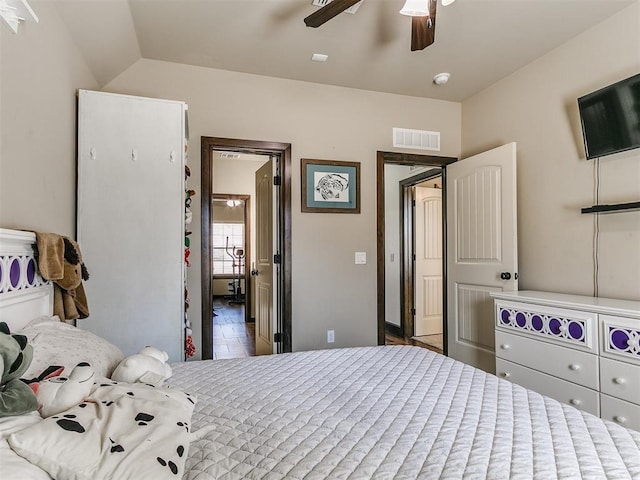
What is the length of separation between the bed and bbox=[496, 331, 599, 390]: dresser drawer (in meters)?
0.99

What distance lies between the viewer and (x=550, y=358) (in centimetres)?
235

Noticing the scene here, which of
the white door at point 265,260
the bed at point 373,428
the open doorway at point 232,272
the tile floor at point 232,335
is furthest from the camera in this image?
the open doorway at point 232,272

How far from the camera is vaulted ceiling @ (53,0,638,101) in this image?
2293 millimetres

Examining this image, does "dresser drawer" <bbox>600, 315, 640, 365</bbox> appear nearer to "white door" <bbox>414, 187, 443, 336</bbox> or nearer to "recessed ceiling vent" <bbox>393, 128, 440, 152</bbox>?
"recessed ceiling vent" <bbox>393, 128, 440, 152</bbox>

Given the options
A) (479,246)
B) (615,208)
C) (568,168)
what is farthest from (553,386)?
(568,168)

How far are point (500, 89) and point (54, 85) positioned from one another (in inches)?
133

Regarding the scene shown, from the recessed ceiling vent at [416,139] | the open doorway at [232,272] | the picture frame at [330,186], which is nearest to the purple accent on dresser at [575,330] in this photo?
the picture frame at [330,186]

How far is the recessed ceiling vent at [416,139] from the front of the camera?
12.1 ft

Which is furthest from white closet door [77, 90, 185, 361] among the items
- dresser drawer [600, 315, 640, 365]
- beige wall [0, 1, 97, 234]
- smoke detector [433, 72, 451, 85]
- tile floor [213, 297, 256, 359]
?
dresser drawer [600, 315, 640, 365]

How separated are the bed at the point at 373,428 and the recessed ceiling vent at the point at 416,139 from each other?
253cm

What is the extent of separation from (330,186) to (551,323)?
201 centimetres

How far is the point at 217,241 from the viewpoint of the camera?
9.52 m

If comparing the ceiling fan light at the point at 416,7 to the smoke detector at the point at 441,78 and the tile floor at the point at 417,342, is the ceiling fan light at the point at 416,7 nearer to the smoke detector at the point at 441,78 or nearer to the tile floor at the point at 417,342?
the smoke detector at the point at 441,78

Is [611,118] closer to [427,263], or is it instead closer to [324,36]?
[324,36]
